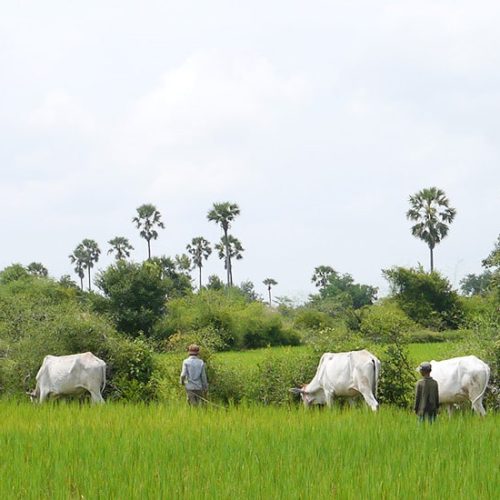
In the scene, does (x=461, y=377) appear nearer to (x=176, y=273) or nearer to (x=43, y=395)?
(x=43, y=395)

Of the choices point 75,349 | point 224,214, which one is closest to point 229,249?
point 224,214

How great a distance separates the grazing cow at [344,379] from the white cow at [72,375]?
340 centimetres

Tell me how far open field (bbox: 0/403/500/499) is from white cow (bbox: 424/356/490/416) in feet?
1.30

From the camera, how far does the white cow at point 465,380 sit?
12453 mm

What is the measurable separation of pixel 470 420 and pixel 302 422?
226 cm

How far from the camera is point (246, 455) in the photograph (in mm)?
8188

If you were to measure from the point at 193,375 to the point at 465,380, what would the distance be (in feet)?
13.4

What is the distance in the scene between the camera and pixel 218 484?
6.66m

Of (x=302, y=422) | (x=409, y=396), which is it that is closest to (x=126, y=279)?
(x=409, y=396)

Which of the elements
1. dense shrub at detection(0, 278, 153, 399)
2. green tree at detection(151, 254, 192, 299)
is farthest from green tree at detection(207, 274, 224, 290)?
dense shrub at detection(0, 278, 153, 399)

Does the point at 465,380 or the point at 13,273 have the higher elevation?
the point at 13,273

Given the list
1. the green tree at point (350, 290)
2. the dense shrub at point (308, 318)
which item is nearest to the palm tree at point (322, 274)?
the green tree at point (350, 290)

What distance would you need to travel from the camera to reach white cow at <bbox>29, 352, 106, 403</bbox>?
14914mm

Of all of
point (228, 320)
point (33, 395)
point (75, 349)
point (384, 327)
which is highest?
point (228, 320)
